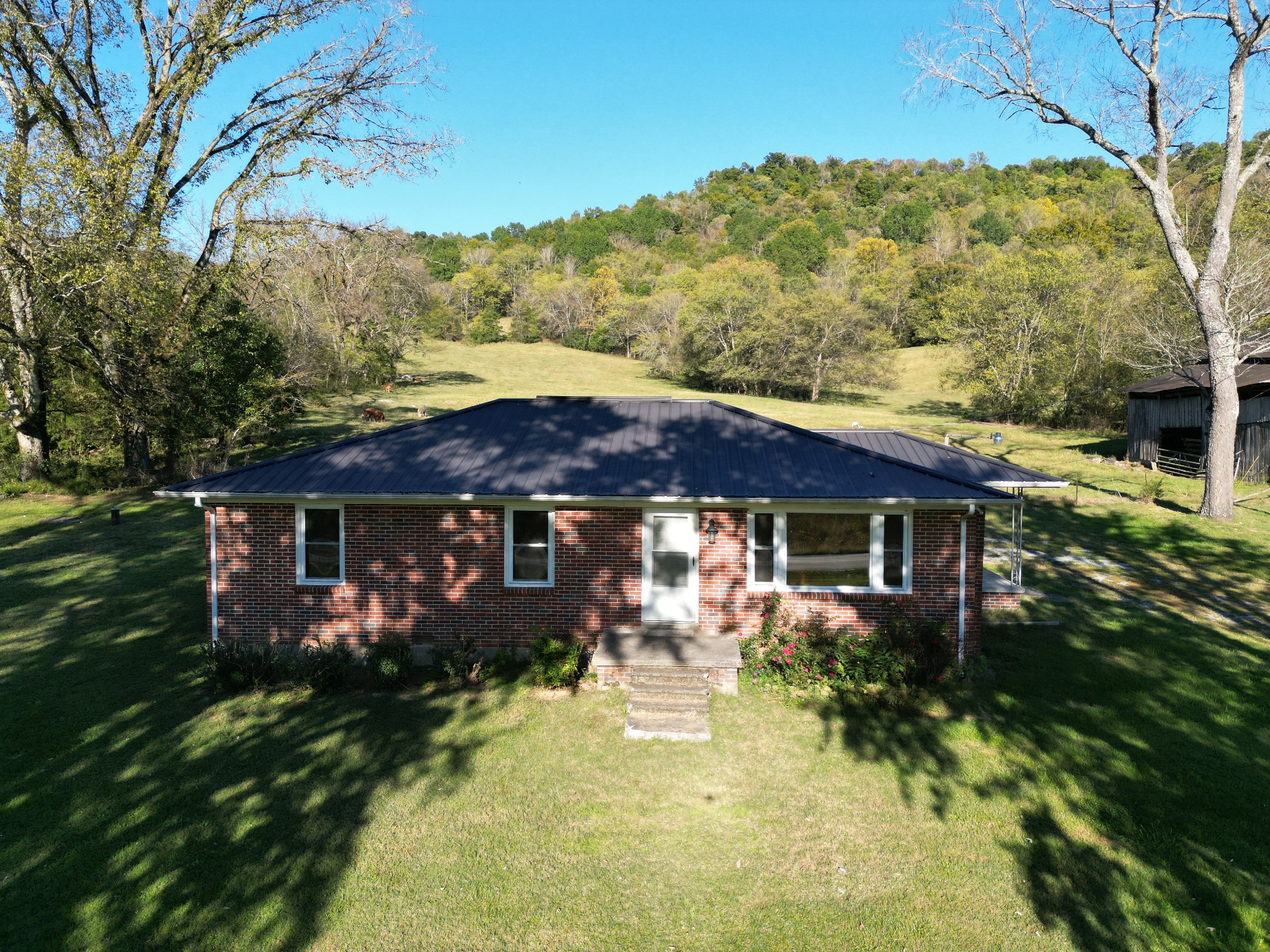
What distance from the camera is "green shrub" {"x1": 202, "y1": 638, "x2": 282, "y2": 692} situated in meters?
10.6

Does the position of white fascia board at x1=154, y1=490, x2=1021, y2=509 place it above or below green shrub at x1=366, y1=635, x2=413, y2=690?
above

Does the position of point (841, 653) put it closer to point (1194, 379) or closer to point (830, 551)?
point (830, 551)

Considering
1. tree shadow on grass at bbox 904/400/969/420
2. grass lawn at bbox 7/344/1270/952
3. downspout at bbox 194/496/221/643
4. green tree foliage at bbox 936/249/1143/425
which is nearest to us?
grass lawn at bbox 7/344/1270/952

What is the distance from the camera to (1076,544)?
18594mm

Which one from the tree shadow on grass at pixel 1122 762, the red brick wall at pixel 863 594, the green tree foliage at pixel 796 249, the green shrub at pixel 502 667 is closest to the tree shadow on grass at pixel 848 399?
the green tree foliage at pixel 796 249

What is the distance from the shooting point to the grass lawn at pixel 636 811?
20.4 ft

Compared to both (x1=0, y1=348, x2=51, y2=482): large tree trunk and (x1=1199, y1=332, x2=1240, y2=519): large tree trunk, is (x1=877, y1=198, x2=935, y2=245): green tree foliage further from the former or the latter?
(x1=0, y1=348, x2=51, y2=482): large tree trunk

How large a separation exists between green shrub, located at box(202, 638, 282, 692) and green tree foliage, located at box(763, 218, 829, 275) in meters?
77.2

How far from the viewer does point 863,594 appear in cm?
1095

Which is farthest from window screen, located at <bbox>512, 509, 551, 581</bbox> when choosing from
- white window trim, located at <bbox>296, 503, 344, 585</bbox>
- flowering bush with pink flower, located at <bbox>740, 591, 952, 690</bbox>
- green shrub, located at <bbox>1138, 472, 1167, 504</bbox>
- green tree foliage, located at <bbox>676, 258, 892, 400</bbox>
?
green tree foliage, located at <bbox>676, 258, 892, 400</bbox>

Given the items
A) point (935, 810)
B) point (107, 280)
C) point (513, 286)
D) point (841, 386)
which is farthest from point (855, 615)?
point (513, 286)

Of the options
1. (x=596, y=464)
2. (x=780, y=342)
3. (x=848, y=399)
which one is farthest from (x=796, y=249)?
(x=596, y=464)

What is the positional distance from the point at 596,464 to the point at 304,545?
4.83 metres

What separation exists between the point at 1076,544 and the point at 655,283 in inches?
2595
